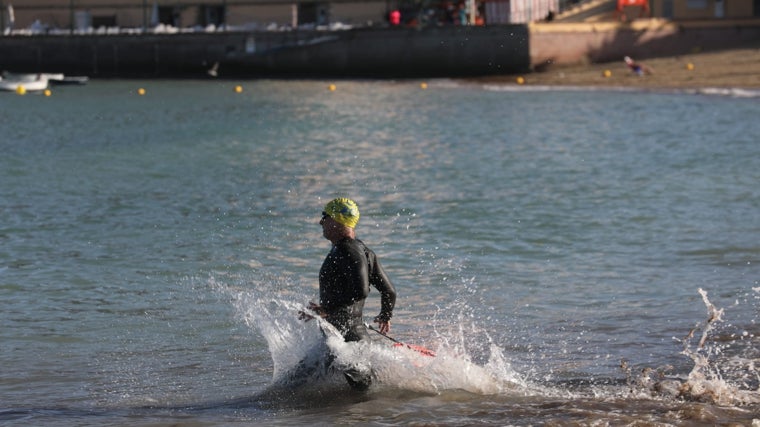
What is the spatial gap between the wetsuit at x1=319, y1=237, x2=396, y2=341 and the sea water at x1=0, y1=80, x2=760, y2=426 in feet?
0.64

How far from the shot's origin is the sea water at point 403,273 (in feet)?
32.7

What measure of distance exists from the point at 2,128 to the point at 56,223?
2108 centimetres

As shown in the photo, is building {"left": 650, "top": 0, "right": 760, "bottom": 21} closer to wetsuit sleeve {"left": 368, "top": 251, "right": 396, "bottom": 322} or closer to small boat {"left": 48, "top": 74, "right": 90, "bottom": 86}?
small boat {"left": 48, "top": 74, "right": 90, "bottom": 86}

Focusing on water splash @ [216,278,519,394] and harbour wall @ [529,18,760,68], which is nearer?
water splash @ [216,278,519,394]

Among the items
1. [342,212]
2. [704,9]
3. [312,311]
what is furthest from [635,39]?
[312,311]

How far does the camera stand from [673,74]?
173 feet

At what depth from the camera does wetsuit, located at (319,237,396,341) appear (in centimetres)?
932

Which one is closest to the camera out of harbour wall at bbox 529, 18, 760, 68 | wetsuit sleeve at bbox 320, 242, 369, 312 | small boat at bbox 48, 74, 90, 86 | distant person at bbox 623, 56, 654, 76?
wetsuit sleeve at bbox 320, 242, 369, 312

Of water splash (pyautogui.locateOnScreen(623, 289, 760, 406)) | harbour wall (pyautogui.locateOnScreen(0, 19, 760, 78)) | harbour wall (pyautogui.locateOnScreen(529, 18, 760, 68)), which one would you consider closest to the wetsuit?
water splash (pyautogui.locateOnScreen(623, 289, 760, 406))

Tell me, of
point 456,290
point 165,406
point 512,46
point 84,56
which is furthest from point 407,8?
point 165,406

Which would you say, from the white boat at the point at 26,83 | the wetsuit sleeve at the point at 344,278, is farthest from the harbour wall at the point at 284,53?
the wetsuit sleeve at the point at 344,278

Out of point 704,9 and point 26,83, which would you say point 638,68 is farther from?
point 26,83

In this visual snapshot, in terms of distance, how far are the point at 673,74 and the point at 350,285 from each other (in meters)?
45.5

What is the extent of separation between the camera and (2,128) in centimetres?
4022
